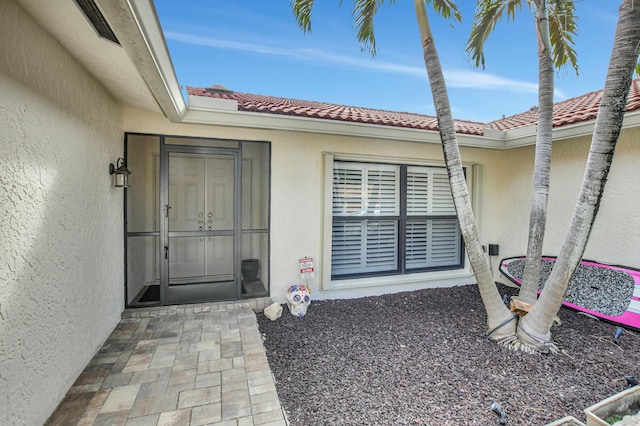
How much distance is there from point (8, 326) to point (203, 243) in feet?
16.7

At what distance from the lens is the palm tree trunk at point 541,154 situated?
4396mm

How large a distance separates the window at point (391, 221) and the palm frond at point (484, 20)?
254cm

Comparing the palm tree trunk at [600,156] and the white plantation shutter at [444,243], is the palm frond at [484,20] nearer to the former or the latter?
the palm tree trunk at [600,156]

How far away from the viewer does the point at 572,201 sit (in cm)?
616

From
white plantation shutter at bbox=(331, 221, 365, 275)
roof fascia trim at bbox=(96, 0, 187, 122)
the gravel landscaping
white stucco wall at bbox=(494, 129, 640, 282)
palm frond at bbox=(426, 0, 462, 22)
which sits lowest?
the gravel landscaping

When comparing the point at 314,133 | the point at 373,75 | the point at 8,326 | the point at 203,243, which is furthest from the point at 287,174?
the point at 373,75

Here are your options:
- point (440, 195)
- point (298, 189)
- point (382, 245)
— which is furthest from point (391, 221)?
point (298, 189)

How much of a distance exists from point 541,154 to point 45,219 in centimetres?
624

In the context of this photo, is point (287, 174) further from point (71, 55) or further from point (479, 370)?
point (479, 370)

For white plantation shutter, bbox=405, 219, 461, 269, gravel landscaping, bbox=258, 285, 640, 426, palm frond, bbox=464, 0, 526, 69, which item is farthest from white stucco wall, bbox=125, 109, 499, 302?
palm frond, bbox=464, 0, 526, 69

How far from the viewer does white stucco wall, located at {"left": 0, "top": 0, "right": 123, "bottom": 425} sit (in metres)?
2.26

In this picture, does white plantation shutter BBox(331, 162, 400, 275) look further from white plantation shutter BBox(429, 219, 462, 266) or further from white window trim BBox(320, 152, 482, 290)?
white plantation shutter BBox(429, 219, 462, 266)

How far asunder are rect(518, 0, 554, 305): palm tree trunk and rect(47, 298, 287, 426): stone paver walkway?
4.18 metres

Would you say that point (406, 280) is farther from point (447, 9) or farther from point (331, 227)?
point (447, 9)
